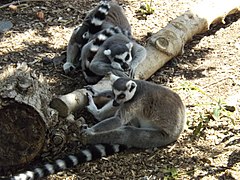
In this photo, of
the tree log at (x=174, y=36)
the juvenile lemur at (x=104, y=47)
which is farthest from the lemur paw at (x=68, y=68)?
the tree log at (x=174, y=36)

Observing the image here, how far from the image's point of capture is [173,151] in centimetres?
528

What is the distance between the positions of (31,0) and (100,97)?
10.8ft

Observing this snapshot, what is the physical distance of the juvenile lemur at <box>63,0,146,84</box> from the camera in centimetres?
620

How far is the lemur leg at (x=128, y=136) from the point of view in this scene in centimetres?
526

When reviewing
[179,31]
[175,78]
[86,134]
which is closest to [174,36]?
[179,31]

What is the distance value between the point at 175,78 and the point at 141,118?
1.35 metres

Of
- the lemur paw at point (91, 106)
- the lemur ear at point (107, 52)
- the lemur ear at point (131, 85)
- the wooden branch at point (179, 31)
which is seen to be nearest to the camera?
the lemur ear at point (131, 85)

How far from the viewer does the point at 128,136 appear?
207 inches

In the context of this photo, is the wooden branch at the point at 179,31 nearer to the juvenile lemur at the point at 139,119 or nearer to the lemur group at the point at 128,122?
the lemur group at the point at 128,122

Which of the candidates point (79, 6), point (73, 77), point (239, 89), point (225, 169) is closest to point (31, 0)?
point (79, 6)

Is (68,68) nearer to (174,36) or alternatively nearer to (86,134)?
(174,36)

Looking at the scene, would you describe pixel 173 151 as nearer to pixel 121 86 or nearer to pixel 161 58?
pixel 121 86

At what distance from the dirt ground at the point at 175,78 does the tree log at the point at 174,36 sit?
0.64 feet

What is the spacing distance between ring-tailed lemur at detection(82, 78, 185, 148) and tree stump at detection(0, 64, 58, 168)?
52 cm
